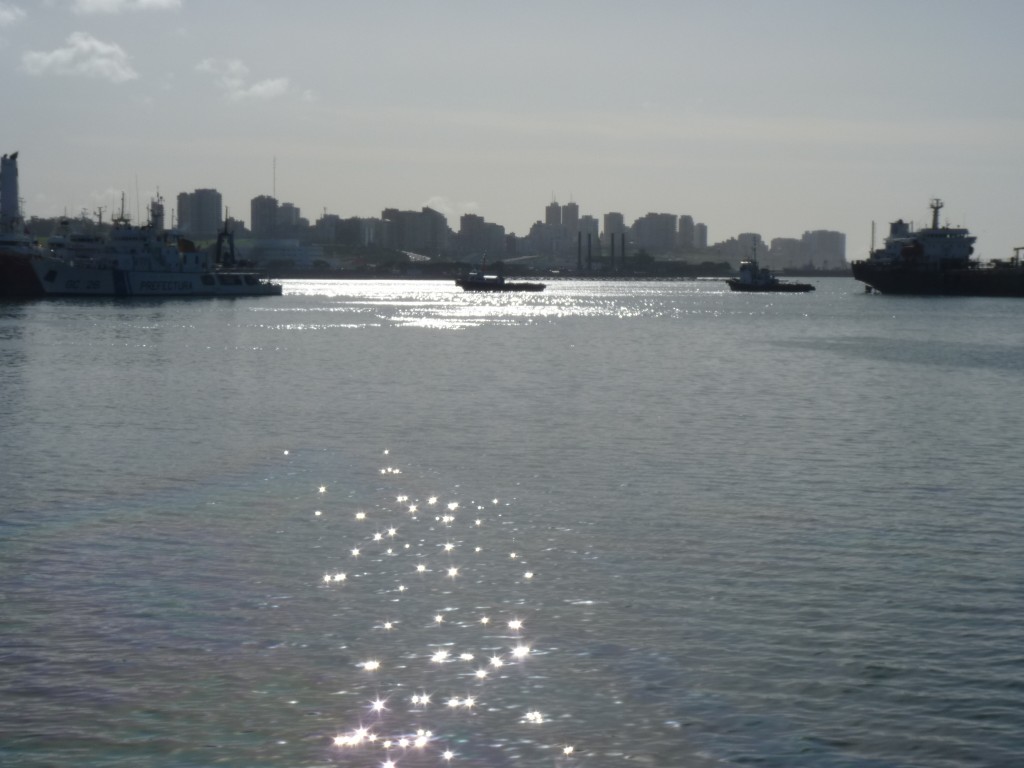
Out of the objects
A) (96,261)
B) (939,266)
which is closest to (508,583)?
(96,261)

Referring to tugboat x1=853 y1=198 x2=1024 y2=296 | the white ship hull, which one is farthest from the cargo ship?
tugboat x1=853 y1=198 x2=1024 y2=296

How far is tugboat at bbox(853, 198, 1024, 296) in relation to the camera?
153 metres

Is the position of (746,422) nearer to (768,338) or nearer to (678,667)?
(678,667)

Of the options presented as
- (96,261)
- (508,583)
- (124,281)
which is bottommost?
(508,583)

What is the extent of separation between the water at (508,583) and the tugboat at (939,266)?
121371mm

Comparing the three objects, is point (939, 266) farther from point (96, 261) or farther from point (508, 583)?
point (508, 583)

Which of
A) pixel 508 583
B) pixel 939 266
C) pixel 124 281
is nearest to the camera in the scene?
pixel 508 583

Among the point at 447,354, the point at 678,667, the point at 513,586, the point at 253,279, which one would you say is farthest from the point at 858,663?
the point at 253,279

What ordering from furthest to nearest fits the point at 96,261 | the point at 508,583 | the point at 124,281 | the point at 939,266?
the point at 939,266, the point at 124,281, the point at 96,261, the point at 508,583

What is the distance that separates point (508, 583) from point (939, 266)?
149222 millimetres

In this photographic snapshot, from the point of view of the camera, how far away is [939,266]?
154250 millimetres

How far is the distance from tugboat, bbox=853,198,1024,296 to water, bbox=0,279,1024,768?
12137cm

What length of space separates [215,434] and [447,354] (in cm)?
3216

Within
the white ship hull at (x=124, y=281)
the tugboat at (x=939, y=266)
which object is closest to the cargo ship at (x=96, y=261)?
the white ship hull at (x=124, y=281)
